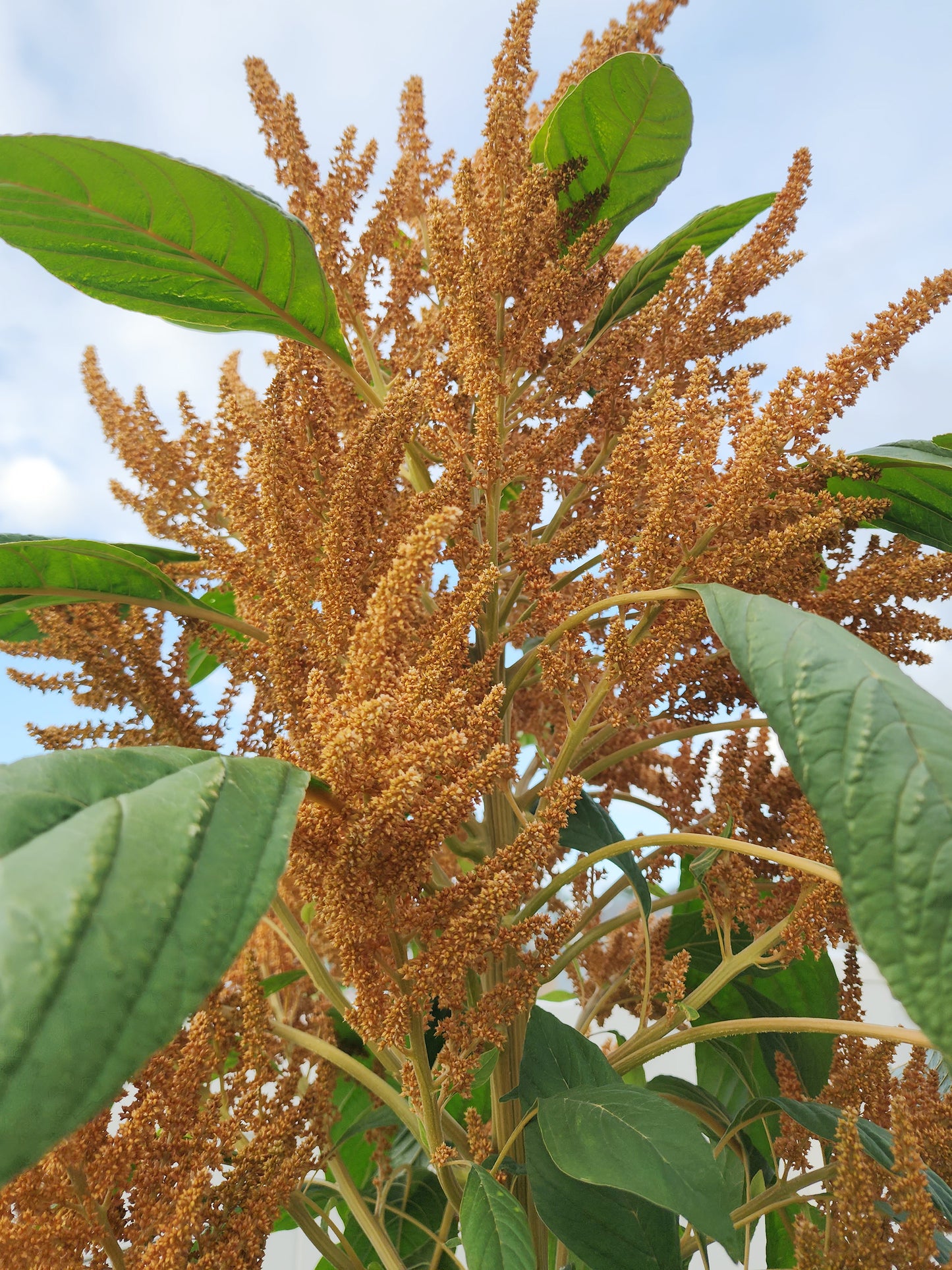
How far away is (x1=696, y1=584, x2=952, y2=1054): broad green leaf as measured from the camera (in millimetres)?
341

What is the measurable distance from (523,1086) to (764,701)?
37cm

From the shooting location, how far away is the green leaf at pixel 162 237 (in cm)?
62

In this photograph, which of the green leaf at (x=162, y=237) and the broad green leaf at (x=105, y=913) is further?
the green leaf at (x=162, y=237)

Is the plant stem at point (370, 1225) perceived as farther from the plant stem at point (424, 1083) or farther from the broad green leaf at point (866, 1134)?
the broad green leaf at point (866, 1134)

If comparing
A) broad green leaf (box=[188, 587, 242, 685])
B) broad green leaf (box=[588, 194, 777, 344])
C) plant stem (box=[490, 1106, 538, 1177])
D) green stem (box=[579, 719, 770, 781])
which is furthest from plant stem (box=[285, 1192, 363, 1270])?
broad green leaf (box=[588, 194, 777, 344])

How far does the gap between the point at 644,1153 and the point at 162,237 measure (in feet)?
2.18

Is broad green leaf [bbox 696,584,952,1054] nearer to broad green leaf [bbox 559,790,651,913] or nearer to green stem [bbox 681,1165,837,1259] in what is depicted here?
broad green leaf [bbox 559,790,651,913]

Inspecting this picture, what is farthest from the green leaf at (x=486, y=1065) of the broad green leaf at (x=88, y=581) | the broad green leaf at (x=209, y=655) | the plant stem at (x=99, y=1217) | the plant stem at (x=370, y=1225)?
the broad green leaf at (x=209, y=655)

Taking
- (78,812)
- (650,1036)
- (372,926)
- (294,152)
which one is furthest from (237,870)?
(294,152)

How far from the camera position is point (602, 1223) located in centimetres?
62

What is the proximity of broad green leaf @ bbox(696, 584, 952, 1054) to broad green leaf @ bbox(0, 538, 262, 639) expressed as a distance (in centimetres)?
42

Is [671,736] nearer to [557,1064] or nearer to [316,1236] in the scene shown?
[557,1064]

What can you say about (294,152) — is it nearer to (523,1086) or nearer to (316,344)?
(316,344)

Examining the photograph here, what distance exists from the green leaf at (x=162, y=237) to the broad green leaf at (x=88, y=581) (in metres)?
0.21
